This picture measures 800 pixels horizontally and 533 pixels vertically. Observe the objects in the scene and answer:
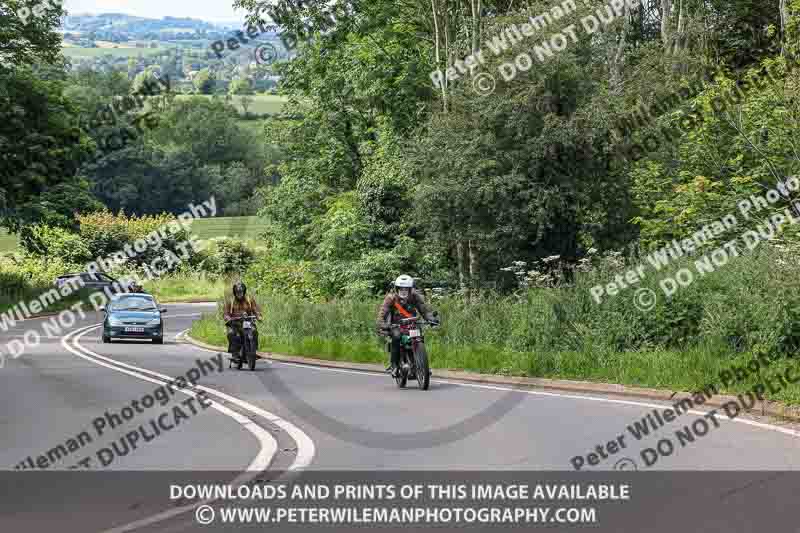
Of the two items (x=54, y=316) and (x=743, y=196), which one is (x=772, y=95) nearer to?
(x=743, y=196)

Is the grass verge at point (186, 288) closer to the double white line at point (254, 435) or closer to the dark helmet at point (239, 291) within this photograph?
the dark helmet at point (239, 291)

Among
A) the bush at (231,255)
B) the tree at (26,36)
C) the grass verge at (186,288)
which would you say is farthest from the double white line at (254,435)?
the bush at (231,255)

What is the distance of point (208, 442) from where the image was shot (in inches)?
506

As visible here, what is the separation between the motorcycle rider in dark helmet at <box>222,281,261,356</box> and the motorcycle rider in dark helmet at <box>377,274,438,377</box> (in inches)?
261

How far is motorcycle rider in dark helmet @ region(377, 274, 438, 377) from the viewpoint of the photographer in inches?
766

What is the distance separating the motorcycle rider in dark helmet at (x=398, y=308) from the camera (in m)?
19.5

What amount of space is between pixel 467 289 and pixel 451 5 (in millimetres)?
12026

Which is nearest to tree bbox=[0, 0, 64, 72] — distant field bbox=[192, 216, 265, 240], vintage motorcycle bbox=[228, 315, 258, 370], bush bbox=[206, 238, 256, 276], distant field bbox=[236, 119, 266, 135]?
vintage motorcycle bbox=[228, 315, 258, 370]

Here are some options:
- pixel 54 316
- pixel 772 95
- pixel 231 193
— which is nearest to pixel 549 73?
pixel 772 95

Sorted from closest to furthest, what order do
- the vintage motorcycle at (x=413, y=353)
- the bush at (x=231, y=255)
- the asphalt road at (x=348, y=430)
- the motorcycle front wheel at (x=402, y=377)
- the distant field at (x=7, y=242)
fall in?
1. the asphalt road at (x=348, y=430)
2. the vintage motorcycle at (x=413, y=353)
3. the motorcycle front wheel at (x=402, y=377)
4. the bush at (x=231, y=255)
5. the distant field at (x=7, y=242)

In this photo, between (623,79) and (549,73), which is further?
(623,79)

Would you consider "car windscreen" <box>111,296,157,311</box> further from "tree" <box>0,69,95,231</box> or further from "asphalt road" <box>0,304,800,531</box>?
"asphalt road" <box>0,304,800,531</box>

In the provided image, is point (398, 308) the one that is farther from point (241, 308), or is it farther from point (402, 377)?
point (241, 308)

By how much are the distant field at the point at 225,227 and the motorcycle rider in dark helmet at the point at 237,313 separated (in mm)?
66266
